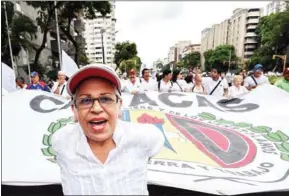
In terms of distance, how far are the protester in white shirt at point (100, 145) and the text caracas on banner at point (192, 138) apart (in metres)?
1.20

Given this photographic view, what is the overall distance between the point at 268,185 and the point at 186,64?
10673cm

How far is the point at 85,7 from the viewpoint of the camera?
20000 mm

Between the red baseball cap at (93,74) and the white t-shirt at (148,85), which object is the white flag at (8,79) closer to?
the white t-shirt at (148,85)

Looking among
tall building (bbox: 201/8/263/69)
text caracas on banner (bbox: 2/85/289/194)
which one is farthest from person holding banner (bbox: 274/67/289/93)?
tall building (bbox: 201/8/263/69)

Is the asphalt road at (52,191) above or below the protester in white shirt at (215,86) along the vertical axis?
below

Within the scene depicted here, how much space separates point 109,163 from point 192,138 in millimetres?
2095

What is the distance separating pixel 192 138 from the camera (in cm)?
300

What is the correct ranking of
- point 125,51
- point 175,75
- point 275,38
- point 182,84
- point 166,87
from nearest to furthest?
point 166,87 < point 182,84 < point 175,75 < point 275,38 < point 125,51

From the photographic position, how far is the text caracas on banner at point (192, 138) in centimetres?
228

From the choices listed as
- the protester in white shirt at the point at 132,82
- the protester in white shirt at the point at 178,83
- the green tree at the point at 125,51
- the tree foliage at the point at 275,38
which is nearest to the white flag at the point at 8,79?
the protester in white shirt at the point at 132,82

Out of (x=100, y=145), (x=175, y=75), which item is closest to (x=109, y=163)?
(x=100, y=145)

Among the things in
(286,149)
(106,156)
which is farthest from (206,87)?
(106,156)

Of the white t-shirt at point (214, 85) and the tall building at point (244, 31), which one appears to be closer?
the white t-shirt at point (214, 85)

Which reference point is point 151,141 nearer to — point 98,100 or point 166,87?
point 98,100
